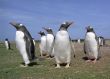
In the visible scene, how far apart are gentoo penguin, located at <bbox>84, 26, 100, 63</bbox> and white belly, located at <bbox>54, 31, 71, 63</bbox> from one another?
303cm

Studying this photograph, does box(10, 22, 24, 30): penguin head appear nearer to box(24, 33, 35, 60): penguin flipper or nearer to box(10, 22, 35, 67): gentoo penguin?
box(10, 22, 35, 67): gentoo penguin

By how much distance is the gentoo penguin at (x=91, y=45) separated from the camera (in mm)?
17438

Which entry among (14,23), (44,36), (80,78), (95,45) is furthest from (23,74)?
(44,36)

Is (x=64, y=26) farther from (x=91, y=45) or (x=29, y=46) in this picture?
(x=91, y=45)

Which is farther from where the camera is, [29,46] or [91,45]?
[91,45]

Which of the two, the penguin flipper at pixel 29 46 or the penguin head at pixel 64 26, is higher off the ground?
the penguin head at pixel 64 26

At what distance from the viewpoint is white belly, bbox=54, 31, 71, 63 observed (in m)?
14.4

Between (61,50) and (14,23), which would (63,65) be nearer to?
(61,50)

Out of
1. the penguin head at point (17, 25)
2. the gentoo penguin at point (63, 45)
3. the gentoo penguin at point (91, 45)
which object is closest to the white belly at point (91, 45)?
the gentoo penguin at point (91, 45)

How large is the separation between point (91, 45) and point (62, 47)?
340cm

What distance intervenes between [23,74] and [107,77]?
10.8 ft

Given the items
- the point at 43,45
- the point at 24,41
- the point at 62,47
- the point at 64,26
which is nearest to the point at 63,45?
the point at 62,47

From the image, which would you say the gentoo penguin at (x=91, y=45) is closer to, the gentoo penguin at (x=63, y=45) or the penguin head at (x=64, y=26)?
the gentoo penguin at (x=63, y=45)

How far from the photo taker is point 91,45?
57.4 feet
